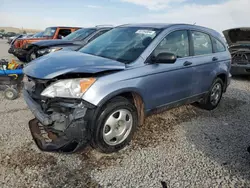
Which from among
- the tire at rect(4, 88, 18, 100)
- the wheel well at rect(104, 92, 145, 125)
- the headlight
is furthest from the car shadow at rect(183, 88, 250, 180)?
the tire at rect(4, 88, 18, 100)

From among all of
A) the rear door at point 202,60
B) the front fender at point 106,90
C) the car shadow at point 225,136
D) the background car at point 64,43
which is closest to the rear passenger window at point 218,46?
the rear door at point 202,60

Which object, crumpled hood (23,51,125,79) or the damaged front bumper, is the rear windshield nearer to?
crumpled hood (23,51,125,79)

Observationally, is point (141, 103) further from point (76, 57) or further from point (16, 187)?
point (16, 187)

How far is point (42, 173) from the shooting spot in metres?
2.67

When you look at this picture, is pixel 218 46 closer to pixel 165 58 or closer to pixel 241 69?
pixel 165 58

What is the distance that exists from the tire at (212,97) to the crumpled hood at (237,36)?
3854 mm

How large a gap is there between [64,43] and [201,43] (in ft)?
16.7

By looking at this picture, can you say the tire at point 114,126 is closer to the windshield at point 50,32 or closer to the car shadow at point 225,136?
the car shadow at point 225,136

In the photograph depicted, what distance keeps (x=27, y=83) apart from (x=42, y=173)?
139cm

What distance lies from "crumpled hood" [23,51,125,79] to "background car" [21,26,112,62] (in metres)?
4.47

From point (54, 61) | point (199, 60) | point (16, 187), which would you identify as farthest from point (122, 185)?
point (199, 60)

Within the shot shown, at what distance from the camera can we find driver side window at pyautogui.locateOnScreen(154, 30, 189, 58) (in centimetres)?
358

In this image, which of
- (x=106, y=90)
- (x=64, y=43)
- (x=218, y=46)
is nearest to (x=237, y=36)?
(x=218, y=46)

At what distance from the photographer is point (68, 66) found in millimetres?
2834
